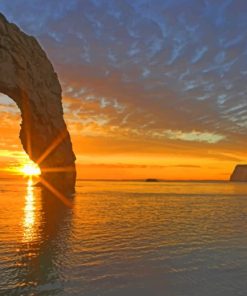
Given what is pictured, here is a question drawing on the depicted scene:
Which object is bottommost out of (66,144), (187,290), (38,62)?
(187,290)

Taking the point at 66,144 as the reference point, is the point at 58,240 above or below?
below

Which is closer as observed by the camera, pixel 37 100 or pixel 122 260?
pixel 122 260

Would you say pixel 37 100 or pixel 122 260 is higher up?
pixel 37 100

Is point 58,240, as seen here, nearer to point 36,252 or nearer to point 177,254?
point 36,252

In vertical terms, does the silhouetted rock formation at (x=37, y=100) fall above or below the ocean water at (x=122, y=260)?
above

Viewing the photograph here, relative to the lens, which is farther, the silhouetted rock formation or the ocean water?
the silhouetted rock formation

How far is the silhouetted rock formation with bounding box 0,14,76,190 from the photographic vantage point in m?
46.6

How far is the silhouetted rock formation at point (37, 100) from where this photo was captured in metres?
46.6

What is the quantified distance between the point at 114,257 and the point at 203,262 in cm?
421

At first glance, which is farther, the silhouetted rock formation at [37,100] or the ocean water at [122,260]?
the silhouetted rock formation at [37,100]

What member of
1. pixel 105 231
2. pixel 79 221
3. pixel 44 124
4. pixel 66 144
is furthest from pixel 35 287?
pixel 66 144

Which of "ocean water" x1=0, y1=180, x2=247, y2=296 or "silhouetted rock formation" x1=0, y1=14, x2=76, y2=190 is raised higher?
"silhouetted rock formation" x1=0, y1=14, x2=76, y2=190

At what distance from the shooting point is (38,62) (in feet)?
191

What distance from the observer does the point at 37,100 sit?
184 ft
